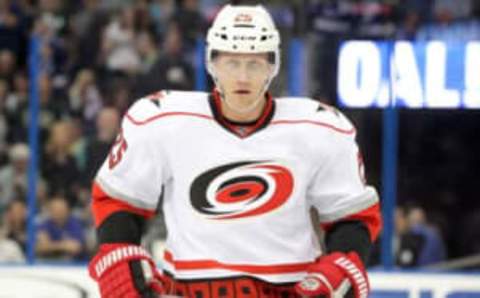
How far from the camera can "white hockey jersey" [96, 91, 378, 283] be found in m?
3.19

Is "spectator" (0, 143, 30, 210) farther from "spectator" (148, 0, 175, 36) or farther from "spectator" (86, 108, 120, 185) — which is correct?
"spectator" (148, 0, 175, 36)

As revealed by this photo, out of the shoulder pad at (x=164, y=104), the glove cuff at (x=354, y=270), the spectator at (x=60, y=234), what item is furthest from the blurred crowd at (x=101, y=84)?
the glove cuff at (x=354, y=270)

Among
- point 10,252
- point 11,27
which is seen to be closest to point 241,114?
point 10,252

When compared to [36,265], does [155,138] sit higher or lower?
higher

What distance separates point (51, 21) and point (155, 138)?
17.4ft

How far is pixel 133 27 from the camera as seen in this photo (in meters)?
8.07

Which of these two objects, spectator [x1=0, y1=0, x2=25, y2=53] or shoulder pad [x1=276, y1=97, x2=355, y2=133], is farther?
spectator [x1=0, y1=0, x2=25, y2=53]

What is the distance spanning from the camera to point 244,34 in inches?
124

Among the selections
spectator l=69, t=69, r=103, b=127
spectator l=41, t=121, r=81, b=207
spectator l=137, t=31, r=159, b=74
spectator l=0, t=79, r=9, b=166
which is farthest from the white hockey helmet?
spectator l=137, t=31, r=159, b=74

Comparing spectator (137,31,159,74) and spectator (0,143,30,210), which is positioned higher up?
spectator (137,31,159,74)

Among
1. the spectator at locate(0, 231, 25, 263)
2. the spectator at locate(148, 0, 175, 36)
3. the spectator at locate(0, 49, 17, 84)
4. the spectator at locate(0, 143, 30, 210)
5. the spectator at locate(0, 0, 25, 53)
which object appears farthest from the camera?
the spectator at locate(148, 0, 175, 36)

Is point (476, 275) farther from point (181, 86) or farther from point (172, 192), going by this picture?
point (172, 192)

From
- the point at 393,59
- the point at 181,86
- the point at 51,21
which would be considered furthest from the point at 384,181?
the point at 51,21

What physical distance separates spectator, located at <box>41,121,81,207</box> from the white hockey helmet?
3434mm
